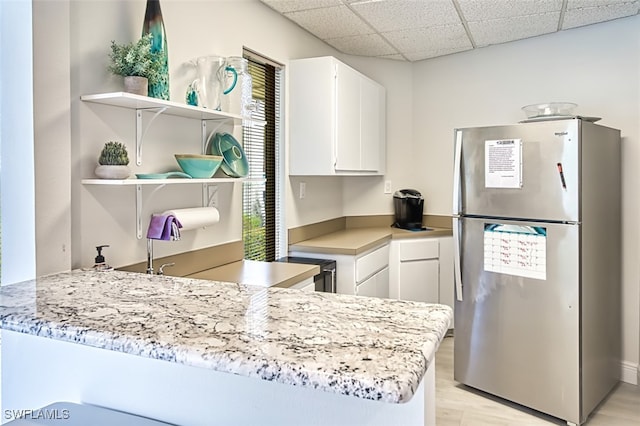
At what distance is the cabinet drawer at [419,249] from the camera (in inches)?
148

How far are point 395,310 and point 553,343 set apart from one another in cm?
192

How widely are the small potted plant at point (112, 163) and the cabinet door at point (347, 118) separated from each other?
1744mm

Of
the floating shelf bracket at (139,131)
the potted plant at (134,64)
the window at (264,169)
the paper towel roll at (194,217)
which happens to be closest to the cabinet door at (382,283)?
the window at (264,169)

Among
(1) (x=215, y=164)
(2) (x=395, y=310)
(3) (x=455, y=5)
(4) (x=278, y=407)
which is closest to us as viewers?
Result: (4) (x=278, y=407)

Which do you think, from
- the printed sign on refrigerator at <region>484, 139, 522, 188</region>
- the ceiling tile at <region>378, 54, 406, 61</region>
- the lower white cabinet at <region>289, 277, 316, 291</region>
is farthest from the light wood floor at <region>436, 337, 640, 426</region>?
the ceiling tile at <region>378, 54, 406, 61</region>

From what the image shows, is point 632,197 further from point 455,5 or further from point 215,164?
point 215,164

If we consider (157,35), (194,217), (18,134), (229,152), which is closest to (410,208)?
(229,152)

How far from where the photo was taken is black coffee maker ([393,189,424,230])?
4055 mm

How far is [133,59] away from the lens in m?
1.74

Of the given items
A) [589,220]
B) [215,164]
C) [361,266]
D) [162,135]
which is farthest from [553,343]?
[162,135]

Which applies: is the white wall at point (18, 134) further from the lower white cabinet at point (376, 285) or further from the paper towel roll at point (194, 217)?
the lower white cabinet at point (376, 285)

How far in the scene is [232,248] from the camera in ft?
8.61

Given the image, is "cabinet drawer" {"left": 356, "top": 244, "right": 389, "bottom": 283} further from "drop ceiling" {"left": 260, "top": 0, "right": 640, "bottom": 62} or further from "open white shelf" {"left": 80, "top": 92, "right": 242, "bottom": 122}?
"drop ceiling" {"left": 260, "top": 0, "right": 640, "bottom": 62}

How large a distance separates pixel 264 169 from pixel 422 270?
156cm
